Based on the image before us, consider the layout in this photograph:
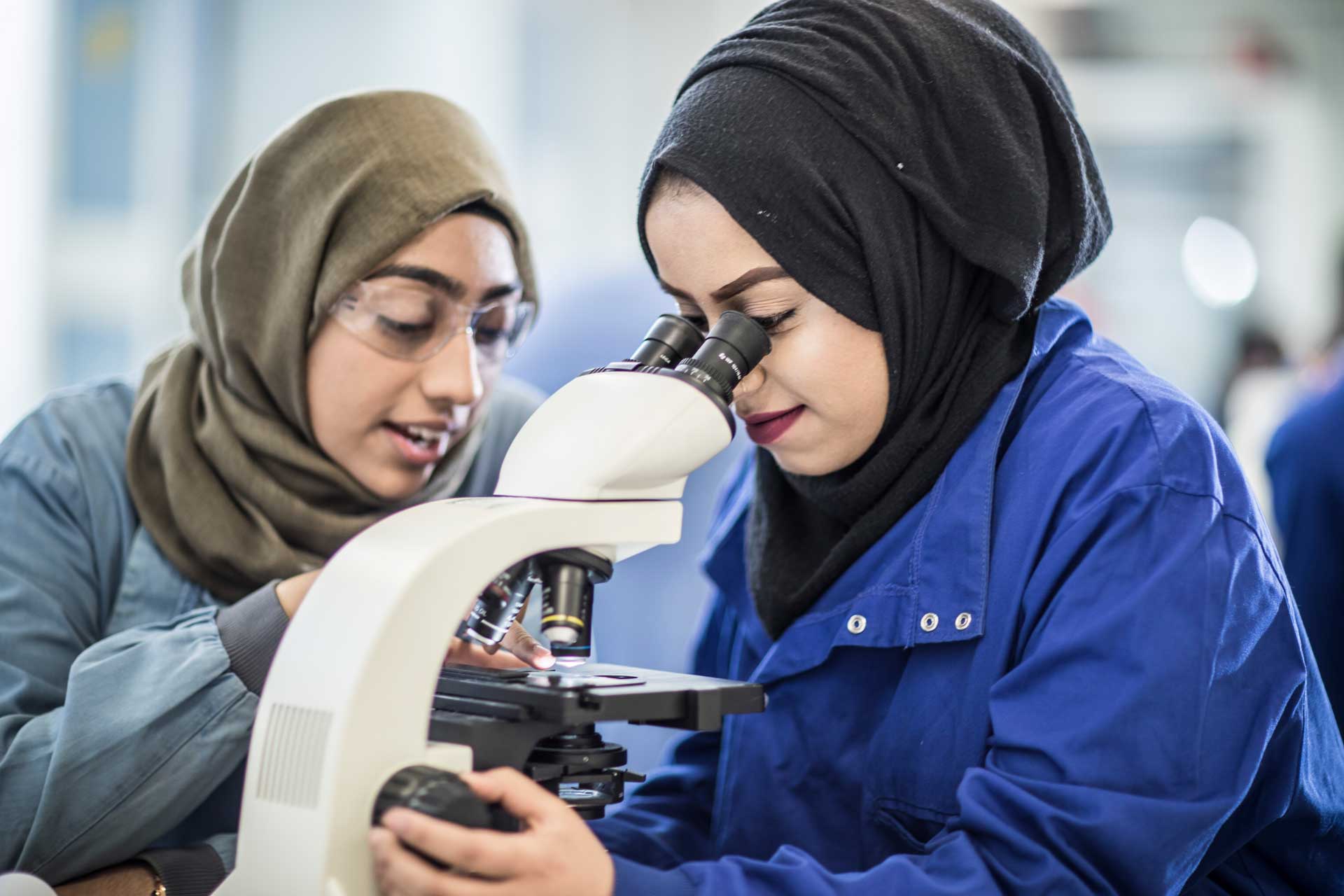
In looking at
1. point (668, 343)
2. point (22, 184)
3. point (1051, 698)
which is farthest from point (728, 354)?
point (22, 184)

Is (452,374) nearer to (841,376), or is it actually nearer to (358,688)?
(841,376)

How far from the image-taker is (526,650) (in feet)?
4.12

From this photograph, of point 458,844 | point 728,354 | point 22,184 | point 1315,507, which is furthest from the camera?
point 22,184

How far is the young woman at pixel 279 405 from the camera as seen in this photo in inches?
60.0

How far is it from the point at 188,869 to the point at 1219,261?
19.8 feet

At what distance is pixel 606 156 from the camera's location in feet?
15.8

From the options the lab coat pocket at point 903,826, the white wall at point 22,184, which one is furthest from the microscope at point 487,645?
the white wall at point 22,184

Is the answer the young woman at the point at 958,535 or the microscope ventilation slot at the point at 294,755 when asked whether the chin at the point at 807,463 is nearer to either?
the young woman at the point at 958,535

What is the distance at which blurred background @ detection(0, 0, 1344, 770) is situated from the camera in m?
3.11

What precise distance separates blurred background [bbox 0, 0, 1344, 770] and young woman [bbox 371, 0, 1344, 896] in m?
0.79

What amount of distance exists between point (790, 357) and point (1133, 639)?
1.45 feet

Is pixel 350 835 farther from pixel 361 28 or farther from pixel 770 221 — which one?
pixel 361 28

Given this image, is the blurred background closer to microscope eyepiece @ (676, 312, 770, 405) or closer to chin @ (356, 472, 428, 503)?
chin @ (356, 472, 428, 503)

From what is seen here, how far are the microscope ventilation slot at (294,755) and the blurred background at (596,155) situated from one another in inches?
44.1
